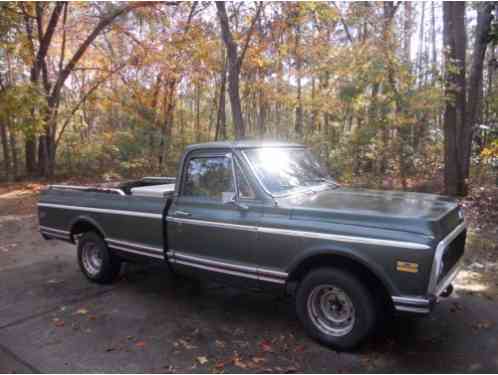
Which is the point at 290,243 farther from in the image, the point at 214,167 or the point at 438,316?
the point at 438,316

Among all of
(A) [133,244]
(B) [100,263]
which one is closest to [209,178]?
(A) [133,244]

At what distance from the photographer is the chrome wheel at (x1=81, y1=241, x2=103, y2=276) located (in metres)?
5.41

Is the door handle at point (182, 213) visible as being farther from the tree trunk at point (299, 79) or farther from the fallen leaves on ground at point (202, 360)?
the tree trunk at point (299, 79)

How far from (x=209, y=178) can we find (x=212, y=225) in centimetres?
56

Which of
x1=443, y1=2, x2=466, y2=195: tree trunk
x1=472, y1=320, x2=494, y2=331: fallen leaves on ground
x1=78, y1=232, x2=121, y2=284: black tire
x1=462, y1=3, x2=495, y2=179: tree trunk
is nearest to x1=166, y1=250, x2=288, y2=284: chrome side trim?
x1=78, y1=232, x2=121, y2=284: black tire

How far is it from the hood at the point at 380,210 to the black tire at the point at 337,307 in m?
0.52

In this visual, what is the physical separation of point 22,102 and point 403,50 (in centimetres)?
1116

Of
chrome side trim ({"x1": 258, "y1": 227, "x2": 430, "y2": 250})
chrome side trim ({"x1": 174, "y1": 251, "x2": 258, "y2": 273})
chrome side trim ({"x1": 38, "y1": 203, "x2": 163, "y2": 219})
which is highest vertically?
chrome side trim ({"x1": 38, "y1": 203, "x2": 163, "y2": 219})

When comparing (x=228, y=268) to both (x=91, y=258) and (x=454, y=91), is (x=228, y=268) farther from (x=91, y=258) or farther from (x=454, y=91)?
(x=454, y=91)

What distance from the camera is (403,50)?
10.1m

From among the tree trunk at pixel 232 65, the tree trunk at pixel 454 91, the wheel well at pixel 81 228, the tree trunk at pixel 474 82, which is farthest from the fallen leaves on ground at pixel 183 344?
the tree trunk at pixel 474 82

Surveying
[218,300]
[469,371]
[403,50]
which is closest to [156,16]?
[403,50]

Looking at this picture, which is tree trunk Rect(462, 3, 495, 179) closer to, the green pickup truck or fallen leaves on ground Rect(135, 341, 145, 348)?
the green pickup truck

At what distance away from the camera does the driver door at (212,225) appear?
3893 mm
